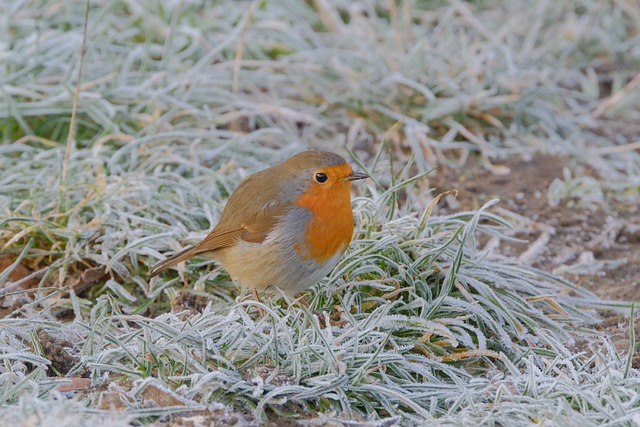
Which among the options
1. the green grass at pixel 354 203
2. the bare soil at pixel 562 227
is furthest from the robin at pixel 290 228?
the bare soil at pixel 562 227

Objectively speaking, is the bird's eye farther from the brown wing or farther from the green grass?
the green grass

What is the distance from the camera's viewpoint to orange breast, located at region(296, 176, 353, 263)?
4008mm

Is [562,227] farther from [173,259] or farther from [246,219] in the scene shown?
[173,259]

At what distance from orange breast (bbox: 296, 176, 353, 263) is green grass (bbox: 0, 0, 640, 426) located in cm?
26

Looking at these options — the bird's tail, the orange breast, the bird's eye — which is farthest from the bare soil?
the bird's tail

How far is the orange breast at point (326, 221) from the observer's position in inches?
158

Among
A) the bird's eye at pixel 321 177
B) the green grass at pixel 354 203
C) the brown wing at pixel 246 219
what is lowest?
the green grass at pixel 354 203

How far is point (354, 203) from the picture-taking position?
4812 millimetres

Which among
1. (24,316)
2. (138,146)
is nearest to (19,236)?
(24,316)

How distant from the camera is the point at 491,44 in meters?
6.85

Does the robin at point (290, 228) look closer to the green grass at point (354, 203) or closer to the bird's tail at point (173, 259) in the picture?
the bird's tail at point (173, 259)

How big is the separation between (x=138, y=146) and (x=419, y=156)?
5.72ft

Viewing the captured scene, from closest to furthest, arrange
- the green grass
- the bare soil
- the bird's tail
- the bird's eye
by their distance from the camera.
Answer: the green grass
the bird's eye
the bird's tail
the bare soil

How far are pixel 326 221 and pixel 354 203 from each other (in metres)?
0.81
